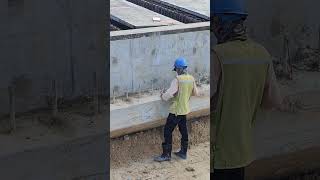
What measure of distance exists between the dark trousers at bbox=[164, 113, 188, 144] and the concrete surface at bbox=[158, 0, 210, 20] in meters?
0.97

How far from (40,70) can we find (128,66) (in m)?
0.38

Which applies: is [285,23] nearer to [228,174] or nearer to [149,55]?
[149,55]

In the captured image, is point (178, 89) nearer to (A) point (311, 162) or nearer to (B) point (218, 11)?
(B) point (218, 11)

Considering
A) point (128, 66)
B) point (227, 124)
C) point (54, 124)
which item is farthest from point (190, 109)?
point (227, 124)

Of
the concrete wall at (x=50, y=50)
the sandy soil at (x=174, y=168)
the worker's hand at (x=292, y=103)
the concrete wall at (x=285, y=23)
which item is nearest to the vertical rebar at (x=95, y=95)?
the concrete wall at (x=50, y=50)

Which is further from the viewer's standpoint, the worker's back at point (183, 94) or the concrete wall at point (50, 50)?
the concrete wall at point (50, 50)

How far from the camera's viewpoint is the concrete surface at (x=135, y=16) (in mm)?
3812

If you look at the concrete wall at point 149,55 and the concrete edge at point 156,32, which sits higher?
the concrete edge at point 156,32

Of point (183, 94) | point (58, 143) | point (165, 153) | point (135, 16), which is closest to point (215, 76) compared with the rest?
point (183, 94)

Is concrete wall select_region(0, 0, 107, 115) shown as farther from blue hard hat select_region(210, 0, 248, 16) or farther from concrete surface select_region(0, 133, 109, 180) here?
blue hard hat select_region(210, 0, 248, 16)

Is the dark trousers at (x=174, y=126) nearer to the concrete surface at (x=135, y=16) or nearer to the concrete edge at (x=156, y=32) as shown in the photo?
the concrete edge at (x=156, y=32)

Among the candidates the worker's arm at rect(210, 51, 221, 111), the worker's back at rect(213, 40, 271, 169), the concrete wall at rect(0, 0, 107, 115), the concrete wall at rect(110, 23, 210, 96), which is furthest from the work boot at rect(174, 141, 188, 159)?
the worker's arm at rect(210, 51, 221, 111)

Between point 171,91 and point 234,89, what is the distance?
72 cm

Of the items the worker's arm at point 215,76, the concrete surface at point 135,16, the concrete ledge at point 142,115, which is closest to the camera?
the worker's arm at point 215,76
